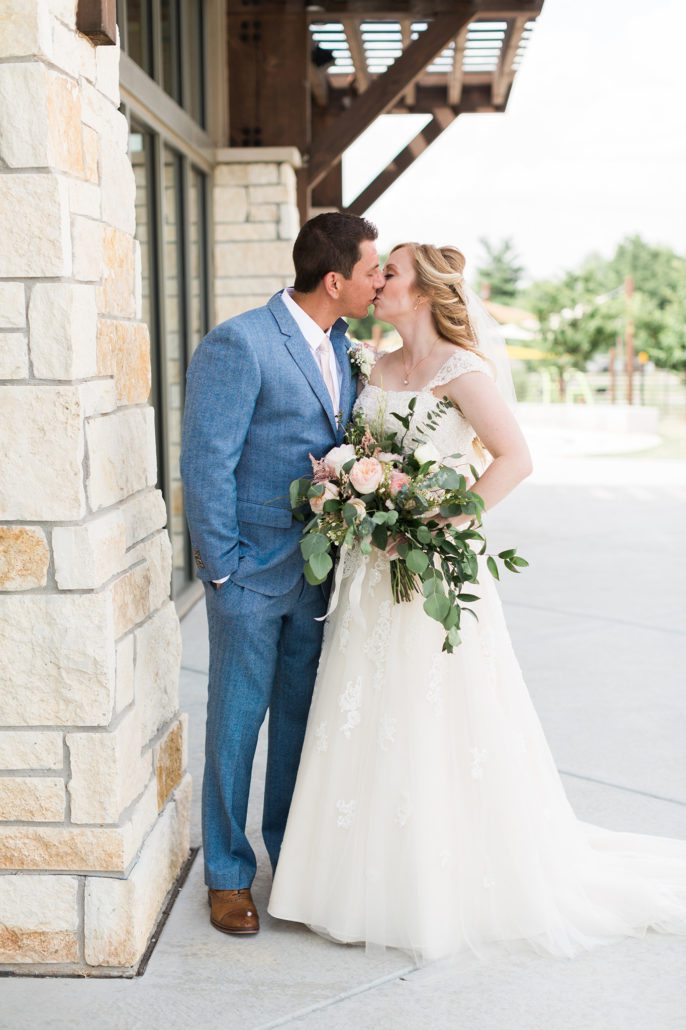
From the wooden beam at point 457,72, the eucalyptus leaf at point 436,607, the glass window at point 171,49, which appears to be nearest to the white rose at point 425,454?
the eucalyptus leaf at point 436,607

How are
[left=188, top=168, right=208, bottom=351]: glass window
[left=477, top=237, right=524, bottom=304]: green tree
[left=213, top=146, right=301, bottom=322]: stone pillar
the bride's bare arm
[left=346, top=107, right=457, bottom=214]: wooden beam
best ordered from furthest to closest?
[left=477, top=237, right=524, bottom=304]: green tree, [left=346, top=107, right=457, bottom=214]: wooden beam, [left=213, top=146, right=301, bottom=322]: stone pillar, [left=188, top=168, right=208, bottom=351]: glass window, the bride's bare arm

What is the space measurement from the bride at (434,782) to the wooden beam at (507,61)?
16.9ft

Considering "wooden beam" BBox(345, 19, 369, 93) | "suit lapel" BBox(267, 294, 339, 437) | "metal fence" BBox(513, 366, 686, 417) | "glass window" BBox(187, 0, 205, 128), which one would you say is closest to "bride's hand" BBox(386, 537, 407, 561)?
"suit lapel" BBox(267, 294, 339, 437)

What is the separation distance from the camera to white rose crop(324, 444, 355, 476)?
8.88ft

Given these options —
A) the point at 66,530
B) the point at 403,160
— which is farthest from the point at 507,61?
the point at 66,530

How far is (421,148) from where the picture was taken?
9.62m

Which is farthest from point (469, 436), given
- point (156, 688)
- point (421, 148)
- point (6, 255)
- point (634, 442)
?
point (634, 442)

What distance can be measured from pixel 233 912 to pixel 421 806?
0.56m

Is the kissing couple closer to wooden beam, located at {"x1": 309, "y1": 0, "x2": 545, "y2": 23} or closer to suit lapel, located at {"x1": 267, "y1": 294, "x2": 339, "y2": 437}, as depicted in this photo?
suit lapel, located at {"x1": 267, "y1": 294, "x2": 339, "y2": 437}

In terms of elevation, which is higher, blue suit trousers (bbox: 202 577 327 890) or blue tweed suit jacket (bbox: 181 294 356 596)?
blue tweed suit jacket (bbox: 181 294 356 596)

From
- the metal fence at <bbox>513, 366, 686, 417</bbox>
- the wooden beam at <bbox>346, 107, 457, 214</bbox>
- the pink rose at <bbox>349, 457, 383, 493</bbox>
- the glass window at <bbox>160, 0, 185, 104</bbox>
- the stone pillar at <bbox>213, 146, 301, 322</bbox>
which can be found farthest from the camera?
the metal fence at <bbox>513, 366, 686, 417</bbox>

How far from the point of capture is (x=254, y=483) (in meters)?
2.83

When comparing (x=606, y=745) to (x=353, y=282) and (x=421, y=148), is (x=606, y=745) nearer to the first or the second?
(x=353, y=282)

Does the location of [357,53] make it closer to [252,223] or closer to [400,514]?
[252,223]
